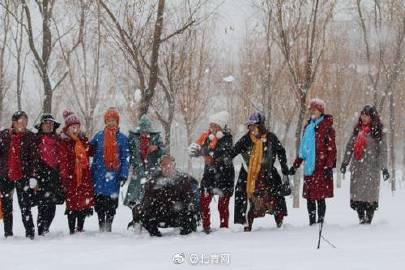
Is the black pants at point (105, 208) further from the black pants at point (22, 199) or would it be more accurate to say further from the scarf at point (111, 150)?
the black pants at point (22, 199)

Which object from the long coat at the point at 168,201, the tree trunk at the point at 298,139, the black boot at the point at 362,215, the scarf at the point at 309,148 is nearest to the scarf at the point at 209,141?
the long coat at the point at 168,201

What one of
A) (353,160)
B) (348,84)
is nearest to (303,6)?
(353,160)

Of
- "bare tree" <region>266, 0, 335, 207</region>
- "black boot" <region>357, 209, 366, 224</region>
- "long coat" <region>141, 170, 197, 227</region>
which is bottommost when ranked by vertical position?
"black boot" <region>357, 209, 366, 224</region>

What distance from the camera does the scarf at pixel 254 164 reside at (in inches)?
284

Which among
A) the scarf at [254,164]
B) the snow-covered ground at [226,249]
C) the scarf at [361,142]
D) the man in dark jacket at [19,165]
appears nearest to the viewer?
the snow-covered ground at [226,249]

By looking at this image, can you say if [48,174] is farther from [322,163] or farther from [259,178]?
[322,163]

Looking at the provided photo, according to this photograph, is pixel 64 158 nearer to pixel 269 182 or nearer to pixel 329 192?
pixel 269 182

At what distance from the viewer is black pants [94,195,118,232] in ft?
24.3

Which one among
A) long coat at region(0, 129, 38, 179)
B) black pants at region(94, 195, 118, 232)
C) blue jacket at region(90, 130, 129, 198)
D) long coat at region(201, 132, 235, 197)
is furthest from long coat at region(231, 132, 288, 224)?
long coat at region(0, 129, 38, 179)

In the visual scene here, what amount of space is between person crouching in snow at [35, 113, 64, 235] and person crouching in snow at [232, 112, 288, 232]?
241cm

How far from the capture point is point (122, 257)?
5.34m

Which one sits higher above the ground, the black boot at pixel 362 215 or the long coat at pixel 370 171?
the long coat at pixel 370 171

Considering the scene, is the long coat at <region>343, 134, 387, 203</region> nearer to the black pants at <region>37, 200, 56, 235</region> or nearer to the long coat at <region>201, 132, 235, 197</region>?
the long coat at <region>201, 132, 235, 197</region>

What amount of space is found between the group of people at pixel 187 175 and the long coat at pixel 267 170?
1 centimetres
